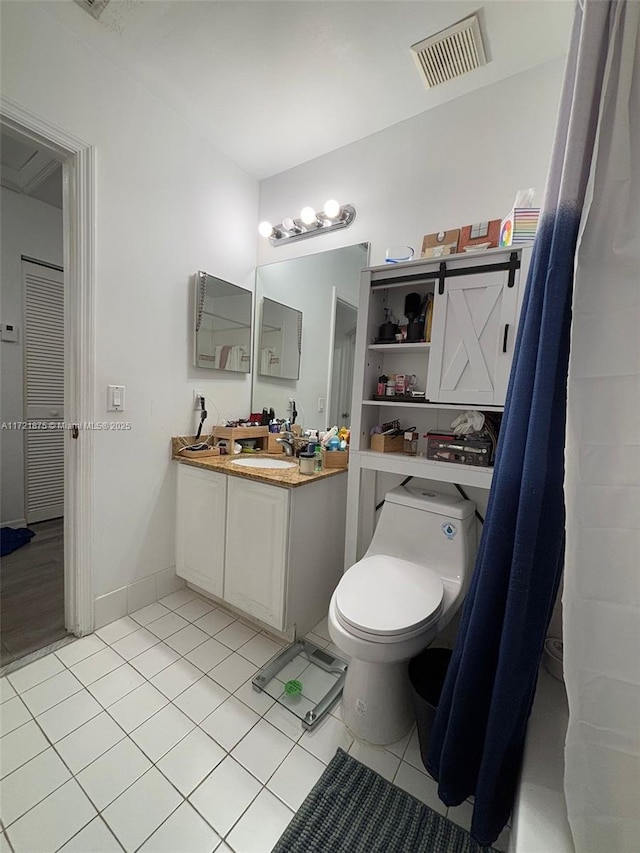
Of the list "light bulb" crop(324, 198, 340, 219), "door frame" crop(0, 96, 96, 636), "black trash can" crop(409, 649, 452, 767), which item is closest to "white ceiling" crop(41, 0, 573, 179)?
"light bulb" crop(324, 198, 340, 219)

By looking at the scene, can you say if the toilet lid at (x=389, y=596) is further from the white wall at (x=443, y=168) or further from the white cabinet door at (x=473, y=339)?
the white cabinet door at (x=473, y=339)

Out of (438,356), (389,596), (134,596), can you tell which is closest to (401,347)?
(438,356)

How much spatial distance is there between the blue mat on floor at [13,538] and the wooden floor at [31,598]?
0.03 meters

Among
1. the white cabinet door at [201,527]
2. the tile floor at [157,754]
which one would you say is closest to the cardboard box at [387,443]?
the white cabinet door at [201,527]

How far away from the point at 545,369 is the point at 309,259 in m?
1.73

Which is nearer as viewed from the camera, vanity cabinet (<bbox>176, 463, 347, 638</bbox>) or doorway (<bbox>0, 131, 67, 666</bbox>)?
vanity cabinet (<bbox>176, 463, 347, 638</bbox>)

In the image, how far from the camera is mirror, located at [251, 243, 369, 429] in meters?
1.92

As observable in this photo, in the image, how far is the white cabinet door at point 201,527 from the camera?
1.74m

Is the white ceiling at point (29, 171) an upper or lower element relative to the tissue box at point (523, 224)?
upper

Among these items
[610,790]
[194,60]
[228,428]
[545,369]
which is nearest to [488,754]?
[610,790]

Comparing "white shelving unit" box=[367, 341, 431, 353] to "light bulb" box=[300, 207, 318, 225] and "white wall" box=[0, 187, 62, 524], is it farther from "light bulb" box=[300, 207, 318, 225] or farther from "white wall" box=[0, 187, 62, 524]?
"white wall" box=[0, 187, 62, 524]

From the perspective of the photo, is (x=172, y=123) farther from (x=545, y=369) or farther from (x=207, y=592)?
(x=207, y=592)

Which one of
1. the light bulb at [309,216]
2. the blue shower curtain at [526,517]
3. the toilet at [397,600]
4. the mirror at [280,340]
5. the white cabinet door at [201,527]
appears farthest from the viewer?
the mirror at [280,340]

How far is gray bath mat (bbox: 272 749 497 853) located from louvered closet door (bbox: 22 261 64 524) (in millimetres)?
2878
